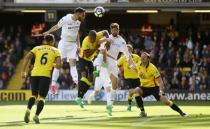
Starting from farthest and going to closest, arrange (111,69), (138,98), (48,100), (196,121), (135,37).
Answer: (135,37), (48,100), (111,69), (138,98), (196,121)

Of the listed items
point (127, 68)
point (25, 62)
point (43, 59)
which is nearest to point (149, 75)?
point (127, 68)

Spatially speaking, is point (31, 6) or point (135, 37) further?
point (135, 37)

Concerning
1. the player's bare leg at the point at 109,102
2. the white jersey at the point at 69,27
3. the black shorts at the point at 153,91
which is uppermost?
the white jersey at the point at 69,27

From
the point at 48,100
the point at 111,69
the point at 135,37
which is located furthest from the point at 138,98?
the point at 135,37

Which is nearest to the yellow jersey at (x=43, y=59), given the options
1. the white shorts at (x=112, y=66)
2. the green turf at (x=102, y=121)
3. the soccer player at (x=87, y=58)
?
the green turf at (x=102, y=121)

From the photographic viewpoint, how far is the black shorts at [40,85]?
52.9 ft

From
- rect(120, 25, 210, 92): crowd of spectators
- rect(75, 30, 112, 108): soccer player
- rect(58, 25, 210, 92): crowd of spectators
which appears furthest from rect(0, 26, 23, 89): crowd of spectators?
rect(75, 30, 112, 108): soccer player

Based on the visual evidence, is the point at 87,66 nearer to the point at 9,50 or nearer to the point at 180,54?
the point at 180,54

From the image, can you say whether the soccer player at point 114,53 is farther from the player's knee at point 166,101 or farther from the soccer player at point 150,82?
the player's knee at point 166,101

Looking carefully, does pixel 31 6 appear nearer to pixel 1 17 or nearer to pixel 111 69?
pixel 1 17

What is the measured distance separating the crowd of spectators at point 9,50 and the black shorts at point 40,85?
17001 mm

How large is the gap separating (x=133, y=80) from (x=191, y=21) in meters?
17.8

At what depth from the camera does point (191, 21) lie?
3841 cm

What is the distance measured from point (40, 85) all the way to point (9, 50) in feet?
64.0
